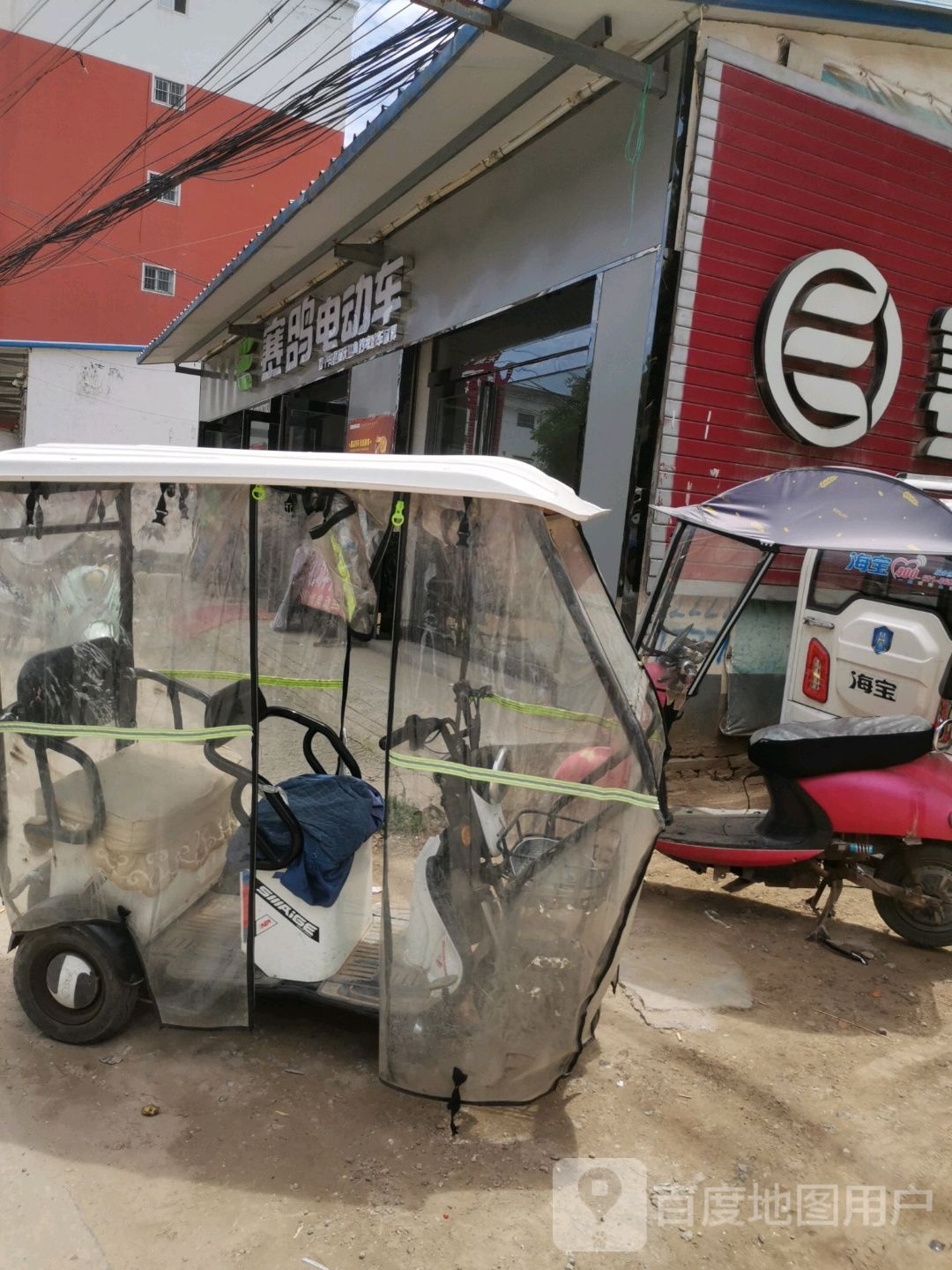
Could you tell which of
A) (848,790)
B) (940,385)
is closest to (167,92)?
(940,385)

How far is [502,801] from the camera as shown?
2.44 meters

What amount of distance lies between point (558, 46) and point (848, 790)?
15.3ft

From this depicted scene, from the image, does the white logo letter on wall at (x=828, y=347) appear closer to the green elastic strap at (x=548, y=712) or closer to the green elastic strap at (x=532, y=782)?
the green elastic strap at (x=548, y=712)

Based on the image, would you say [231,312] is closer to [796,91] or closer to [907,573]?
[796,91]

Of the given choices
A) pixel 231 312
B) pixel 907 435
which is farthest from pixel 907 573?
pixel 231 312

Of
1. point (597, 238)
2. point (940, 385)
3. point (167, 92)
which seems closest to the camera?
point (597, 238)

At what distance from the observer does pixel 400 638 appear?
2451 millimetres

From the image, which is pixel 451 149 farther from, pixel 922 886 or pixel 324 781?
pixel 922 886

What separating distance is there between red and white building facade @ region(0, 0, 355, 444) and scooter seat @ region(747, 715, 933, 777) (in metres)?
20.4

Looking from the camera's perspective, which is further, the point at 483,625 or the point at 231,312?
the point at 231,312

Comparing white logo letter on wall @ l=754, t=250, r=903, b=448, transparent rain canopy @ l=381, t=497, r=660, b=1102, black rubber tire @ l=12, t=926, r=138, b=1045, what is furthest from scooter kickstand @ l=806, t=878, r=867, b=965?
white logo letter on wall @ l=754, t=250, r=903, b=448

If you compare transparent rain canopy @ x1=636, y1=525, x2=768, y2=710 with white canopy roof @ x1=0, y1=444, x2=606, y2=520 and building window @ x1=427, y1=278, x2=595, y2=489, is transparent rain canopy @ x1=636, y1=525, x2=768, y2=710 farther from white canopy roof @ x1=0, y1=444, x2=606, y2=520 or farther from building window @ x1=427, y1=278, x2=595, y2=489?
white canopy roof @ x1=0, y1=444, x2=606, y2=520

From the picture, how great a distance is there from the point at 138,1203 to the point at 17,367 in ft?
77.6

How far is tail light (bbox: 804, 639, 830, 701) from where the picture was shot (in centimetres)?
566
